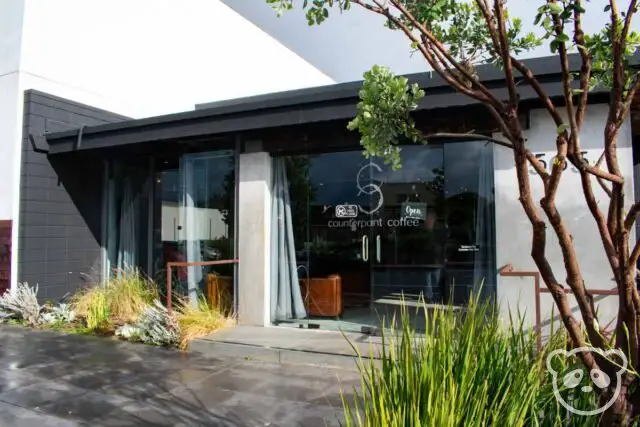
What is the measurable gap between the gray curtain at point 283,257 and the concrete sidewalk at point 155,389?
5.29ft

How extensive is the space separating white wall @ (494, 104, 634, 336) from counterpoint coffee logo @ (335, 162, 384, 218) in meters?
1.67

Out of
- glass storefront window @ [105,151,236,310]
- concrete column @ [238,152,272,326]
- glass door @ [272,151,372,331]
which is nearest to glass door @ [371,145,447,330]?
glass door @ [272,151,372,331]

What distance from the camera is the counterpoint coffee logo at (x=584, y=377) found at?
2.07m

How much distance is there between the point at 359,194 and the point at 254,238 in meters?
1.72

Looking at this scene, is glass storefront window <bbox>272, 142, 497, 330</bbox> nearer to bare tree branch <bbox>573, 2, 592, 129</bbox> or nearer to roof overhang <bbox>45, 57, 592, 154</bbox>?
roof overhang <bbox>45, 57, 592, 154</bbox>

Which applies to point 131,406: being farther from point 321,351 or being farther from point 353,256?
point 353,256

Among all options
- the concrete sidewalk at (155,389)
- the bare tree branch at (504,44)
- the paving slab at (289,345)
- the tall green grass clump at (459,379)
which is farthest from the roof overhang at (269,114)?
the bare tree branch at (504,44)

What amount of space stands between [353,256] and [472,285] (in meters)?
1.77

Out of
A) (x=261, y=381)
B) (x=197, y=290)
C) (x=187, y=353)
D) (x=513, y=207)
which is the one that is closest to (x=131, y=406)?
(x=261, y=381)

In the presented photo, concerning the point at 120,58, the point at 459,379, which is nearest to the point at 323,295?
the point at 459,379

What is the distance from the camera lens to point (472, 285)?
6.61 m

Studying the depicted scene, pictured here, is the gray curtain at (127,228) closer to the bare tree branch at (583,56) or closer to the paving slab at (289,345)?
the paving slab at (289,345)

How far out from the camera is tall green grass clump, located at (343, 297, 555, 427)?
2270mm

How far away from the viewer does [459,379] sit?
242 centimetres
